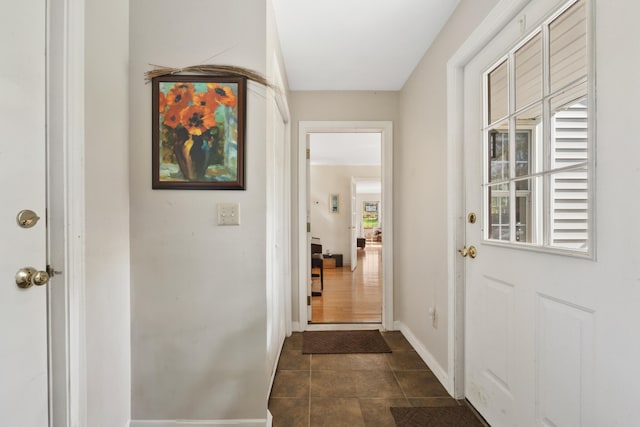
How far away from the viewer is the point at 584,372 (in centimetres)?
100

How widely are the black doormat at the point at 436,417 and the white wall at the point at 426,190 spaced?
11.5 inches

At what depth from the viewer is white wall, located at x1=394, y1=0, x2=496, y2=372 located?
192 centimetres

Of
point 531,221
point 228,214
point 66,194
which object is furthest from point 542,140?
point 66,194

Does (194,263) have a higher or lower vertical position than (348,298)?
higher

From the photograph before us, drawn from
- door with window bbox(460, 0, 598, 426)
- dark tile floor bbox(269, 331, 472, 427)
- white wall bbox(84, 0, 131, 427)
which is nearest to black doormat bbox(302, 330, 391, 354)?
dark tile floor bbox(269, 331, 472, 427)

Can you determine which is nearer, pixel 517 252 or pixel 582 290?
pixel 582 290

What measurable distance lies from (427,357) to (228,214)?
1847 millimetres

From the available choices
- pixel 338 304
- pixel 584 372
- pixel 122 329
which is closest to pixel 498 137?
pixel 584 372

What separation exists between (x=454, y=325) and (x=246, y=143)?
164cm

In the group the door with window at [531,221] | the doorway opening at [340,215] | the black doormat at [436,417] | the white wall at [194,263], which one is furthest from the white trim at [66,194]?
the doorway opening at [340,215]

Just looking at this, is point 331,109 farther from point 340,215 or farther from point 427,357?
point 340,215

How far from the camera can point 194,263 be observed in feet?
4.84
